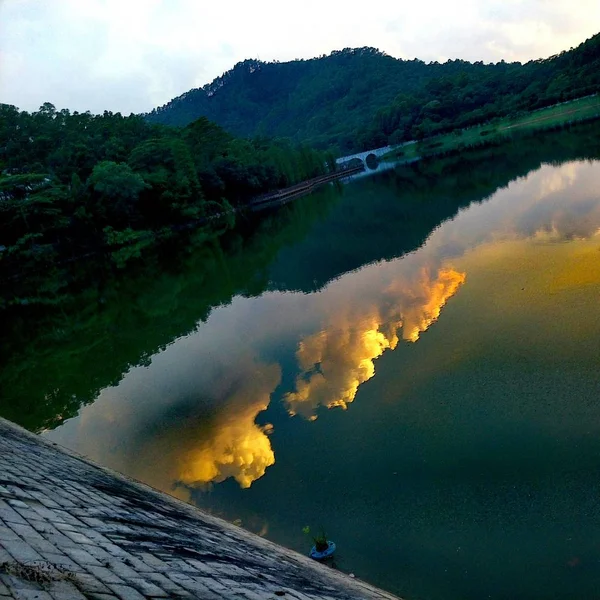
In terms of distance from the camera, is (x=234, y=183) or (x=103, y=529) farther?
(x=234, y=183)

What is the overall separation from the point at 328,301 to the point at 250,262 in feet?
58.0

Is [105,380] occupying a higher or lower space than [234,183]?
lower

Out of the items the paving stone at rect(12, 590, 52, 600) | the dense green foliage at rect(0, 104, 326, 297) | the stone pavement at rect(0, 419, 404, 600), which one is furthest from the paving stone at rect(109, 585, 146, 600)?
the dense green foliage at rect(0, 104, 326, 297)

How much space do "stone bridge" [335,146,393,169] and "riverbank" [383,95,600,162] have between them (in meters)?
7.67

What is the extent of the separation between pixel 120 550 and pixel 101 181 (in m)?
67.7

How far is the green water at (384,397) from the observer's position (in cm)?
1011

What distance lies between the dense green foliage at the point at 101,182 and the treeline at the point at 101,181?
133 mm

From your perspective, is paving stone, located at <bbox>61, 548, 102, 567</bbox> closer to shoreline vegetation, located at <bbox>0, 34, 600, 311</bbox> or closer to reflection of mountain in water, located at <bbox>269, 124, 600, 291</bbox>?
reflection of mountain in water, located at <bbox>269, 124, 600, 291</bbox>

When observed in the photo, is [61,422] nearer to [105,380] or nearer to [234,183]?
[105,380]

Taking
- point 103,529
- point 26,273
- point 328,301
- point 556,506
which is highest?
point 26,273

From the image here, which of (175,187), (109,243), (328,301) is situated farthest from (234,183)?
(328,301)

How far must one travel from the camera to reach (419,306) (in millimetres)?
22984

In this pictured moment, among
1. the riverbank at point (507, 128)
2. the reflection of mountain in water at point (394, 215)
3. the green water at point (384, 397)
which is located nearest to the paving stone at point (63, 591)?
the green water at point (384, 397)

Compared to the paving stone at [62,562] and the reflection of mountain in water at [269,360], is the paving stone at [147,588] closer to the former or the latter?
the paving stone at [62,562]
